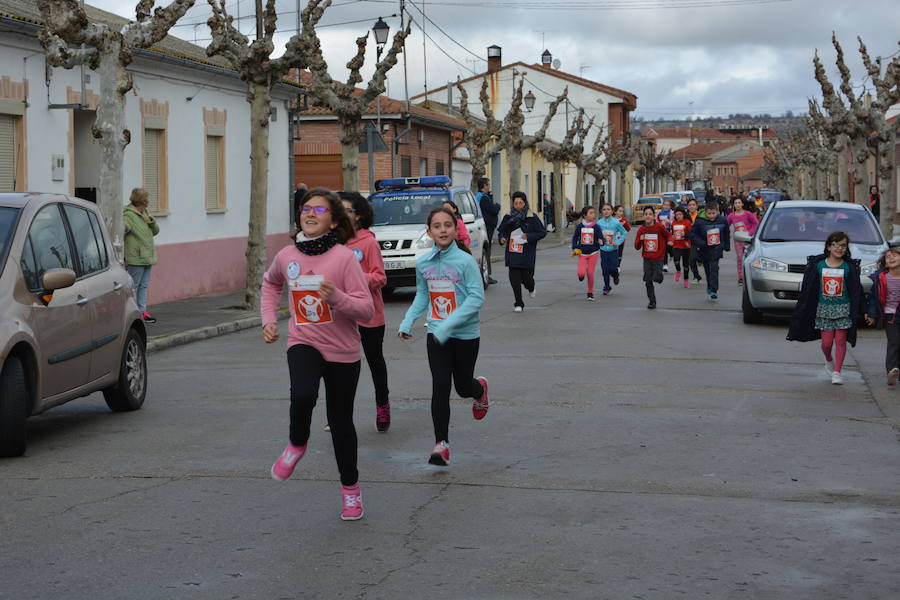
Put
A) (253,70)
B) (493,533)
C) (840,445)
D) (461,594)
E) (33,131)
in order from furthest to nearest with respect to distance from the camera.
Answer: (253,70), (33,131), (840,445), (493,533), (461,594)

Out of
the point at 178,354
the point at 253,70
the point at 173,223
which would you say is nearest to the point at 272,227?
the point at 173,223

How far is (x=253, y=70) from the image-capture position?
66.1ft

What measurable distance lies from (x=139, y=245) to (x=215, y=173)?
26.7ft

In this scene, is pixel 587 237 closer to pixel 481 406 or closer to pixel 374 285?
pixel 374 285

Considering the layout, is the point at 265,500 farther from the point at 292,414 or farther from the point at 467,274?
the point at 467,274

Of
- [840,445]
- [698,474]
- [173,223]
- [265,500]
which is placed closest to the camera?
[265,500]

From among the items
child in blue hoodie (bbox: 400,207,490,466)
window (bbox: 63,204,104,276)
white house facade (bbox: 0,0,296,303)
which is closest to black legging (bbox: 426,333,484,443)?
child in blue hoodie (bbox: 400,207,490,466)

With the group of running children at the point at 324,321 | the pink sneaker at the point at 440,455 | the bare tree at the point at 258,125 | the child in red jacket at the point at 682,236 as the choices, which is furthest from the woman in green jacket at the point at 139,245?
the group of running children at the point at 324,321

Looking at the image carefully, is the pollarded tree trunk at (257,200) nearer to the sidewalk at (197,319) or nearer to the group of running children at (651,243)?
the sidewalk at (197,319)

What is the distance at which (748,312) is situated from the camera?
57.7 ft

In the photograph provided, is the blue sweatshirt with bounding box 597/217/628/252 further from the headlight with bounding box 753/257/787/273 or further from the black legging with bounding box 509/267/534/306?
the headlight with bounding box 753/257/787/273

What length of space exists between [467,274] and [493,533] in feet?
7.27

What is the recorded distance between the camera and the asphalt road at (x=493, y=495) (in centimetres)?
536

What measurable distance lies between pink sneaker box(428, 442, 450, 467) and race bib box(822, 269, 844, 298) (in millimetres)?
5382
